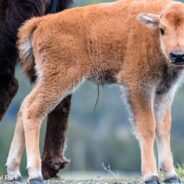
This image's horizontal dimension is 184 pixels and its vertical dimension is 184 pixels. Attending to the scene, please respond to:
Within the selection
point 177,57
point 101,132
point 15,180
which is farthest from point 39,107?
point 101,132

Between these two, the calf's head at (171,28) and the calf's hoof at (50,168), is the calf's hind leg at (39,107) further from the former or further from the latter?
the calf's hoof at (50,168)

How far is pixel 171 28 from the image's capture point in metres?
10.8

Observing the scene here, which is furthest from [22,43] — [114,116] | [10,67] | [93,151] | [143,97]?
[114,116]

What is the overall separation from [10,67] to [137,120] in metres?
1.81

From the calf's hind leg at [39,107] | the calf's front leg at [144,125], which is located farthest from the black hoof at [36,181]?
the calf's front leg at [144,125]

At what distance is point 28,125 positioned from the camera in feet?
36.9

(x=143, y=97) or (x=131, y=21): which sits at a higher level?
(x=131, y=21)

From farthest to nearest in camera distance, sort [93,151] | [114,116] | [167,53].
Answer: [114,116] < [93,151] < [167,53]

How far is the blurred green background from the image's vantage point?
5450 cm

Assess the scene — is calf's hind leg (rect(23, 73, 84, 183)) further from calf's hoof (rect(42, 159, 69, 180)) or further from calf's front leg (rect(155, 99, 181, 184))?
calf's hoof (rect(42, 159, 69, 180))

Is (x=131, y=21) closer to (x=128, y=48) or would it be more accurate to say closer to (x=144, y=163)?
(x=128, y=48)

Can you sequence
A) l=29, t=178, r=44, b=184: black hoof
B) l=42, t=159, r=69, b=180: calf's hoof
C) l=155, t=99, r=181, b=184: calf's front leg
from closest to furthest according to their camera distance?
l=29, t=178, r=44, b=184: black hoof
l=155, t=99, r=181, b=184: calf's front leg
l=42, t=159, r=69, b=180: calf's hoof

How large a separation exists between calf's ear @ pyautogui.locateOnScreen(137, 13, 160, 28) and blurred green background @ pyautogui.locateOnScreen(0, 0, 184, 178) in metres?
36.6

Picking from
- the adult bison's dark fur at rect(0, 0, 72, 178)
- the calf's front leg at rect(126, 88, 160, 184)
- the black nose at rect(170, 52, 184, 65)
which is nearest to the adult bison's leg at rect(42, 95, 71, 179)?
the adult bison's dark fur at rect(0, 0, 72, 178)
